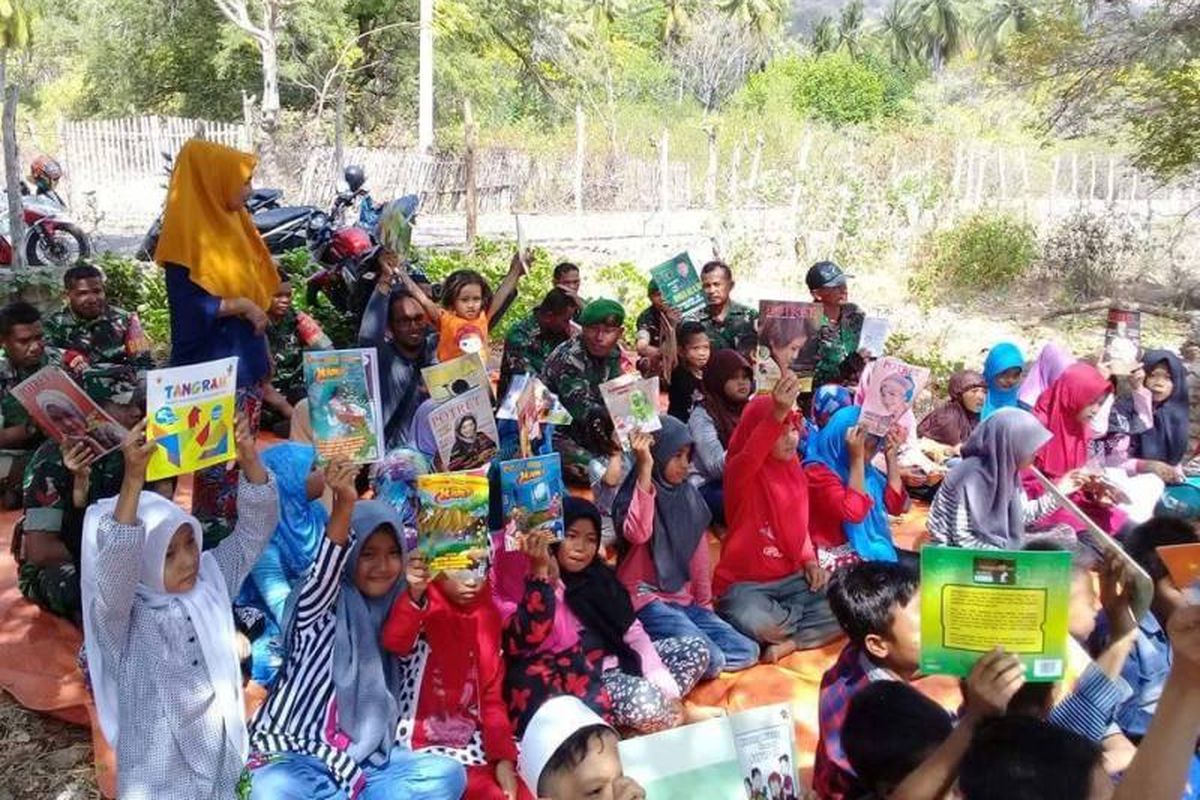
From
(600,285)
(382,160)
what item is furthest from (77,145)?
(600,285)

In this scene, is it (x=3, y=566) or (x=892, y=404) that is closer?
(x=892, y=404)

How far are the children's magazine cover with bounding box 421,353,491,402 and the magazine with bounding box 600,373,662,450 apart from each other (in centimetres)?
48

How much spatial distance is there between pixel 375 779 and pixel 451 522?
74 cm

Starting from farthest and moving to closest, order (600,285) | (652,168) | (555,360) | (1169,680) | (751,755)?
(652,168), (600,285), (555,360), (751,755), (1169,680)

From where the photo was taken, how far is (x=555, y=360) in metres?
5.09

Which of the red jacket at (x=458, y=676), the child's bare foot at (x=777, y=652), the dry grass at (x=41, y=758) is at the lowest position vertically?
the dry grass at (x=41, y=758)

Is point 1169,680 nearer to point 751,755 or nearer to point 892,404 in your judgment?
point 751,755

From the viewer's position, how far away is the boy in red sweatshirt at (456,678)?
279cm

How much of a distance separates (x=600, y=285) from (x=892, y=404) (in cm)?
677

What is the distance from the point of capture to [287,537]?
3.61m

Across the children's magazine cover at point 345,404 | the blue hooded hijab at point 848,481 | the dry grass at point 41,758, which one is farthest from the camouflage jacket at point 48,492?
the blue hooded hijab at point 848,481

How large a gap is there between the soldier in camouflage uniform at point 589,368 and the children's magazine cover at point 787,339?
87 cm

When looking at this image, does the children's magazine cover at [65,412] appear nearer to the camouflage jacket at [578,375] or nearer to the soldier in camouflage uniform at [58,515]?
the soldier in camouflage uniform at [58,515]

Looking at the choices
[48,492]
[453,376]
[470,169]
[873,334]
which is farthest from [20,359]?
[470,169]
